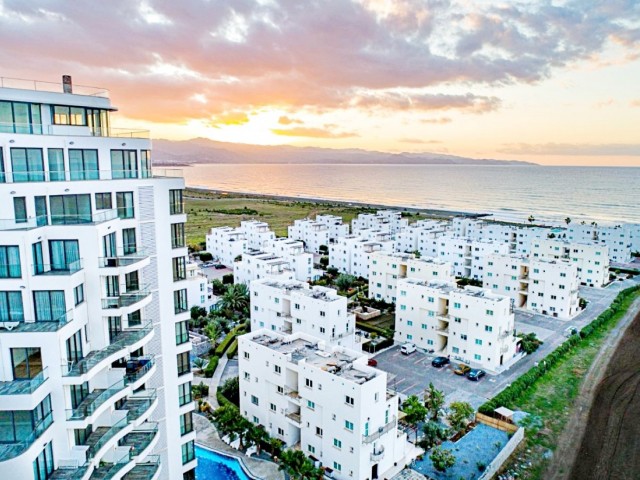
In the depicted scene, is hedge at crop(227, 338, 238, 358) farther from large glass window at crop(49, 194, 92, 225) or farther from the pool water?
large glass window at crop(49, 194, 92, 225)

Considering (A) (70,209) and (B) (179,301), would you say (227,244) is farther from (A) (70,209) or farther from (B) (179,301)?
(A) (70,209)

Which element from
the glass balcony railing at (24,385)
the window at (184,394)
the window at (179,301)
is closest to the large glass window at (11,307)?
the glass balcony railing at (24,385)

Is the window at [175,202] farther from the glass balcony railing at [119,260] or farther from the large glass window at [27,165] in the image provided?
the large glass window at [27,165]

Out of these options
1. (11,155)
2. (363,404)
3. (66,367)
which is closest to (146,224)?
(11,155)

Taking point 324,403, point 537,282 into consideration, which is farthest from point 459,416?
point 537,282

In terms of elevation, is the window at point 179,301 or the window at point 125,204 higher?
the window at point 125,204

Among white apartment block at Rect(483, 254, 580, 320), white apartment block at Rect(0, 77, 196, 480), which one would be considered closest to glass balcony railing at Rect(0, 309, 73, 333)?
white apartment block at Rect(0, 77, 196, 480)
